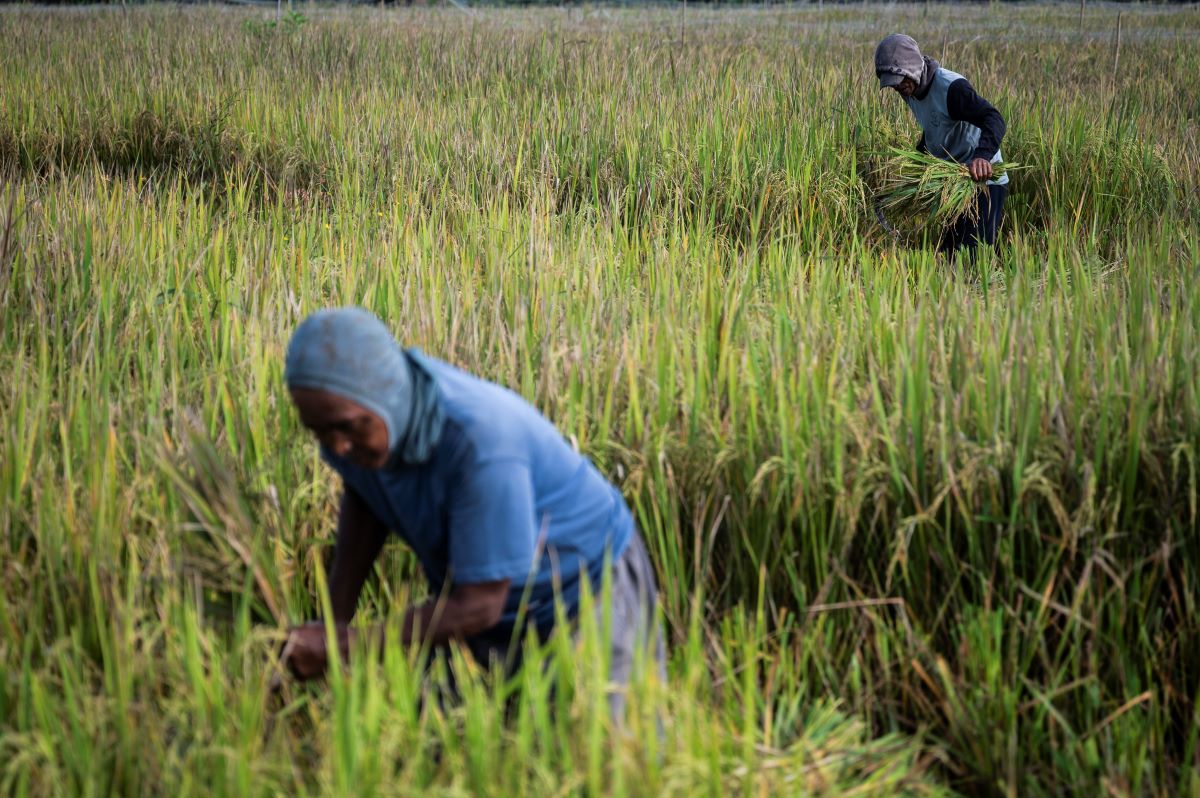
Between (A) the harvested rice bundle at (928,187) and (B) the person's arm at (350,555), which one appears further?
(A) the harvested rice bundle at (928,187)

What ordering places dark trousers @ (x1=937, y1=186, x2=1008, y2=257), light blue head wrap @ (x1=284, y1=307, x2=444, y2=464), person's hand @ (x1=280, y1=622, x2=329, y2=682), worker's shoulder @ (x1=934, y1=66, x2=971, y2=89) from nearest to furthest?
light blue head wrap @ (x1=284, y1=307, x2=444, y2=464) → person's hand @ (x1=280, y1=622, x2=329, y2=682) → worker's shoulder @ (x1=934, y1=66, x2=971, y2=89) → dark trousers @ (x1=937, y1=186, x2=1008, y2=257)

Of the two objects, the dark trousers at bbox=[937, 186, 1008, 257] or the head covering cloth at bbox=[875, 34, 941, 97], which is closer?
the head covering cloth at bbox=[875, 34, 941, 97]

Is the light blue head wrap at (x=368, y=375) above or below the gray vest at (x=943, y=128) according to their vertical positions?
below

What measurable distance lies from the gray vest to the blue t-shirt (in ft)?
11.4

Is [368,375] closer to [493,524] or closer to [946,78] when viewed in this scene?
[493,524]

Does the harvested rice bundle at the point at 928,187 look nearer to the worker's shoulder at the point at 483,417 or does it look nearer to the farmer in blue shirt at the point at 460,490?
A: the farmer in blue shirt at the point at 460,490

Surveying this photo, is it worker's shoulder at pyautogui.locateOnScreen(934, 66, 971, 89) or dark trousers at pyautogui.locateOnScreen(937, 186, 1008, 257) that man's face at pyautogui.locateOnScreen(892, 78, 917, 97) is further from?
dark trousers at pyautogui.locateOnScreen(937, 186, 1008, 257)

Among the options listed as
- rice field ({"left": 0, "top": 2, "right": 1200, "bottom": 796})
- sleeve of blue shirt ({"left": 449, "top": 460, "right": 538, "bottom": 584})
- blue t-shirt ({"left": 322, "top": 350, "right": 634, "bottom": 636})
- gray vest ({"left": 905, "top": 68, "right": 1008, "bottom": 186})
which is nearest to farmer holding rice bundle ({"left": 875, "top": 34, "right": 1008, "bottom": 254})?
gray vest ({"left": 905, "top": 68, "right": 1008, "bottom": 186})

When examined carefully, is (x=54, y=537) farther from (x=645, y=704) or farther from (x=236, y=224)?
(x=236, y=224)

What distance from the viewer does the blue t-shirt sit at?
1584 millimetres

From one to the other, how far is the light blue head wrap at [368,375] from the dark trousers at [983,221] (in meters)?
3.65

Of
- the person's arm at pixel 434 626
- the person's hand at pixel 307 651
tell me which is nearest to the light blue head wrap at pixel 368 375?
the person's arm at pixel 434 626

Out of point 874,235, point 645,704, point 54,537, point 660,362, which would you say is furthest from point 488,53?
point 645,704

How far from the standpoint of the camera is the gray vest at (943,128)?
4773mm
